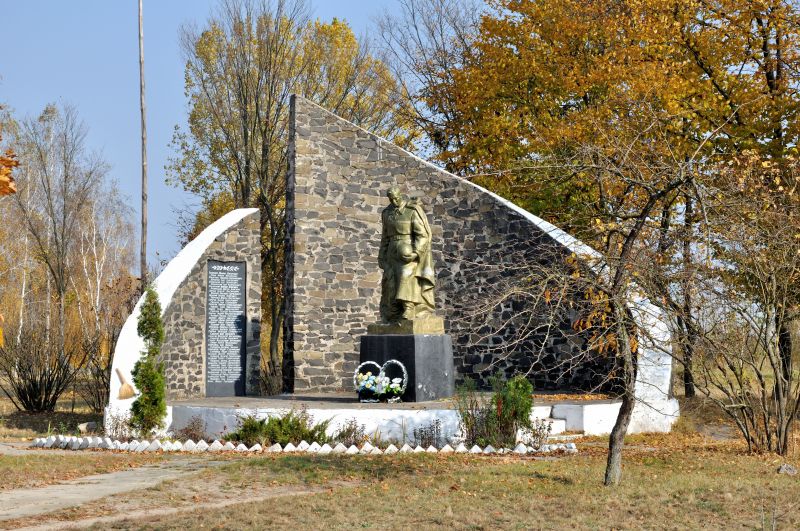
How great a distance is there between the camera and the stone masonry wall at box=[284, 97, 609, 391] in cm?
1739

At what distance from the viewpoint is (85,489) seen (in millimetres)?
9367

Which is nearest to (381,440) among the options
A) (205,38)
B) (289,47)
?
(289,47)

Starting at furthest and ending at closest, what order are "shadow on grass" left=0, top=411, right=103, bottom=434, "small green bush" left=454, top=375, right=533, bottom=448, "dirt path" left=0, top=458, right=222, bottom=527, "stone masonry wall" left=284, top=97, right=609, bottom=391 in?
"stone masonry wall" left=284, top=97, right=609, bottom=391 → "shadow on grass" left=0, top=411, right=103, bottom=434 → "small green bush" left=454, top=375, right=533, bottom=448 → "dirt path" left=0, top=458, right=222, bottom=527

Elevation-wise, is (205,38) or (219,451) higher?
(205,38)

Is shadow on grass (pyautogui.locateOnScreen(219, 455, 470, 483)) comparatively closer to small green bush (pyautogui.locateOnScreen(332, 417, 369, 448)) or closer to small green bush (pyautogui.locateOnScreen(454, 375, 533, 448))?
small green bush (pyautogui.locateOnScreen(454, 375, 533, 448))

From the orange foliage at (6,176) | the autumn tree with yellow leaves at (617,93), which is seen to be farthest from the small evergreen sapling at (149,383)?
the orange foliage at (6,176)

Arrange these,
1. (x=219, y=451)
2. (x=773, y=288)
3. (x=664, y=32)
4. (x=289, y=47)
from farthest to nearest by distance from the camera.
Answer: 1. (x=289, y=47)
2. (x=664, y=32)
3. (x=219, y=451)
4. (x=773, y=288)

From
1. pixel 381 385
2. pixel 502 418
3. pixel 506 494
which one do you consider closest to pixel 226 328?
pixel 381 385

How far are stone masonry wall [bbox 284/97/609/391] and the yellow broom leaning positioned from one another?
11.8 feet

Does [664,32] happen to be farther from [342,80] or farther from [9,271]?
Result: [9,271]

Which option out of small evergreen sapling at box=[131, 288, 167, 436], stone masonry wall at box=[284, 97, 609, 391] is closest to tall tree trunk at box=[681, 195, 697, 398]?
stone masonry wall at box=[284, 97, 609, 391]

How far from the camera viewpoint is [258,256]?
17.4 meters

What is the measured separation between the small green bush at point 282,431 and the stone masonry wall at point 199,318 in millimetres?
3847

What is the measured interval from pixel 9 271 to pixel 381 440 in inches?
1132
